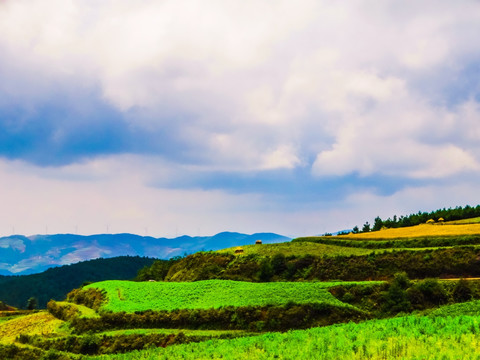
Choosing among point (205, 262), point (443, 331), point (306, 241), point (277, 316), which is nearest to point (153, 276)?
point (205, 262)

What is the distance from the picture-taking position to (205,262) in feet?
291

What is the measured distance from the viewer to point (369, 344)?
21.0m

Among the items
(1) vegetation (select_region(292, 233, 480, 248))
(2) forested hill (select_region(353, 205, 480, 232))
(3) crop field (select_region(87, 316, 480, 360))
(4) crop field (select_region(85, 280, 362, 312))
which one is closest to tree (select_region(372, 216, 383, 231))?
(2) forested hill (select_region(353, 205, 480, 232))

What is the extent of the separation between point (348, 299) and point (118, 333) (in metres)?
26.7

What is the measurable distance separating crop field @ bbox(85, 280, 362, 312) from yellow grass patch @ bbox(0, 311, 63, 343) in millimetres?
8159

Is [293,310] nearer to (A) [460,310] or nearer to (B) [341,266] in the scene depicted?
(A) [460,310]

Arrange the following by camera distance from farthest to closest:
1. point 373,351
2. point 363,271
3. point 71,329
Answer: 1. point 363,271
2. point 71,329
3. point 373,351

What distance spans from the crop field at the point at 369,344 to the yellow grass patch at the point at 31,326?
42.2 meters

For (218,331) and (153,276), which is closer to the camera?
(218,331)

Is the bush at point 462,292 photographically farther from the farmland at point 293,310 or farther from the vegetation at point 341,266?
the vegetation at point 341,266

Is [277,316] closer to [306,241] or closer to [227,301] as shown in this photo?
[227,301]

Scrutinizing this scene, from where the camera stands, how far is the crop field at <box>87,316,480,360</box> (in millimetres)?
19066

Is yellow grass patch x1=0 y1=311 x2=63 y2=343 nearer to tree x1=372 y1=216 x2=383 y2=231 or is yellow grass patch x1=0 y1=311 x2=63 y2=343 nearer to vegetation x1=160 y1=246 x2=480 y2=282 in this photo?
vegetation x1=160 y1=246 x2=480 y2=282

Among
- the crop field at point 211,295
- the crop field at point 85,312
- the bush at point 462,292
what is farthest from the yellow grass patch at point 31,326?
the bush at point 462,292
